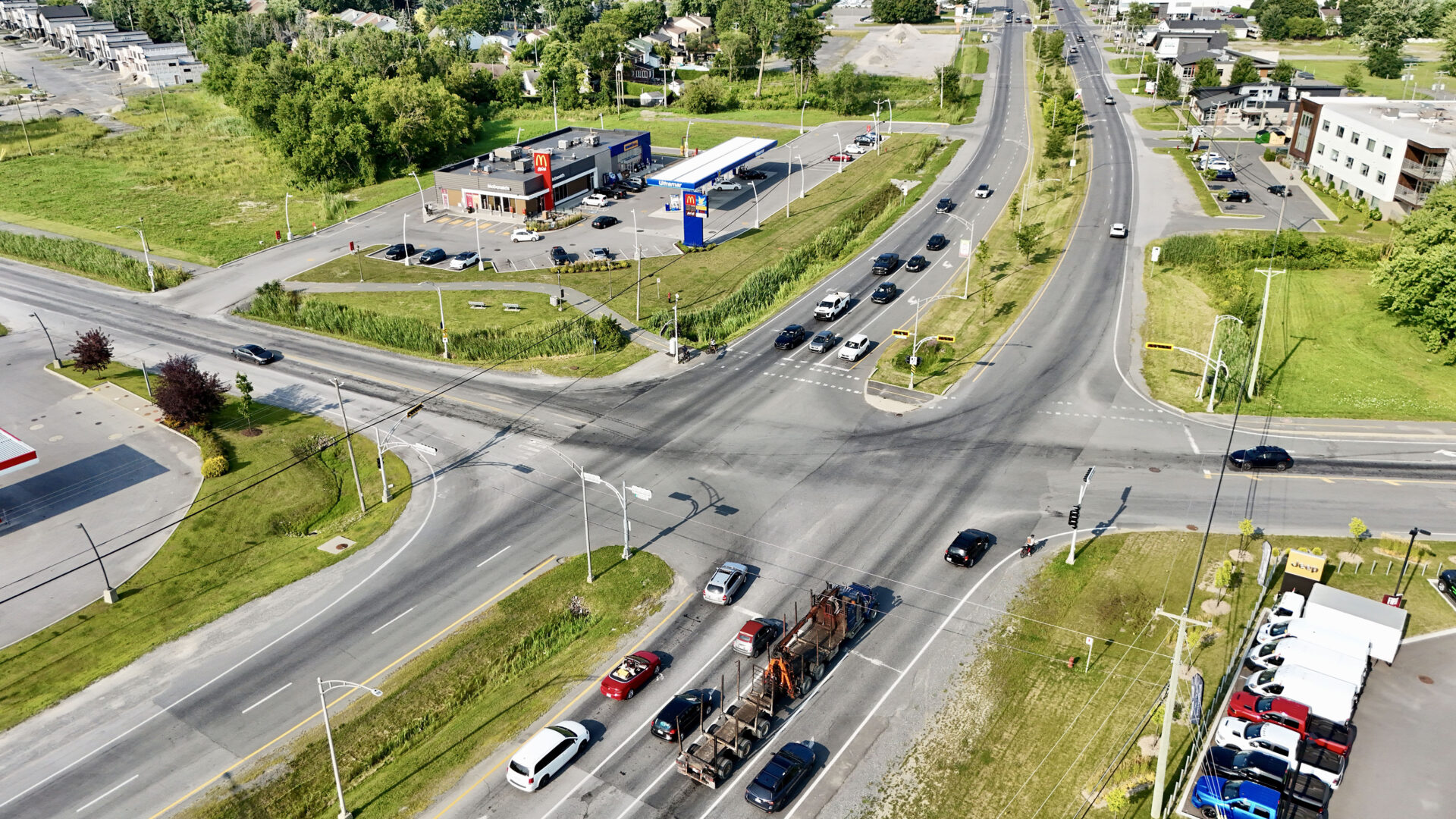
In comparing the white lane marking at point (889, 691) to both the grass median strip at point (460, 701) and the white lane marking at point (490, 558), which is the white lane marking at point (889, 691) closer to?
the grass median strip at point (460, 701)

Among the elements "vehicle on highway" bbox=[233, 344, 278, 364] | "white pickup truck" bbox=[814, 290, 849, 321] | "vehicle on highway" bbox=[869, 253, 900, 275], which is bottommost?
"vehicle on highway" bbox=[233, 344, 278, 364]

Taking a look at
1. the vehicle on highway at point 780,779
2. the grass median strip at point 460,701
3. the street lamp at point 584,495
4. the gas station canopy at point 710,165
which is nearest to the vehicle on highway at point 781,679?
the vehicle on highway at point 780,779

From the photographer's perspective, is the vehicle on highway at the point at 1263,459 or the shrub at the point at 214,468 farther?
the shrub at the point at 214,468

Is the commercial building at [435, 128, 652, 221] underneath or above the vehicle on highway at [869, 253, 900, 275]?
above

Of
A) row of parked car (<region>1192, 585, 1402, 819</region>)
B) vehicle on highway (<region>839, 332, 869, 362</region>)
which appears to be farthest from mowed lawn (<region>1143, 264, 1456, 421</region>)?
row of parked car (<region>1192, 585, 1402, 819</region>)

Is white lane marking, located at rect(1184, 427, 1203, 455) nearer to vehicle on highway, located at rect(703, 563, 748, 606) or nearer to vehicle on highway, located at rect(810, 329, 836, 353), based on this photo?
vehicle on highway, located at rect(810, 329, 836, 353)

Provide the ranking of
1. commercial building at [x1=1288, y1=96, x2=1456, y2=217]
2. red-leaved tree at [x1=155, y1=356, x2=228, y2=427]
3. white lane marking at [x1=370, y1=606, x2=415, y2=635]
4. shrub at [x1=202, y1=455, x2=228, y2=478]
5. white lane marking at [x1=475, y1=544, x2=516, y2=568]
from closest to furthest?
white lane marking at [x1=370, y1=606, x2=415, y2=635] → white lane marking at [x1=475, y1=544, x2=516, y2=568] → shrub at [x1=202, y1=455, x2=228, y2=478] → red-leaved tree at [x1=155, y1=356, x2=228, y2=427] → commercial building at [x1=1288, y1=96, x2=1456, y2=217]

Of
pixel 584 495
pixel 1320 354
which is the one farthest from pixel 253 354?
pixel 1320 354
